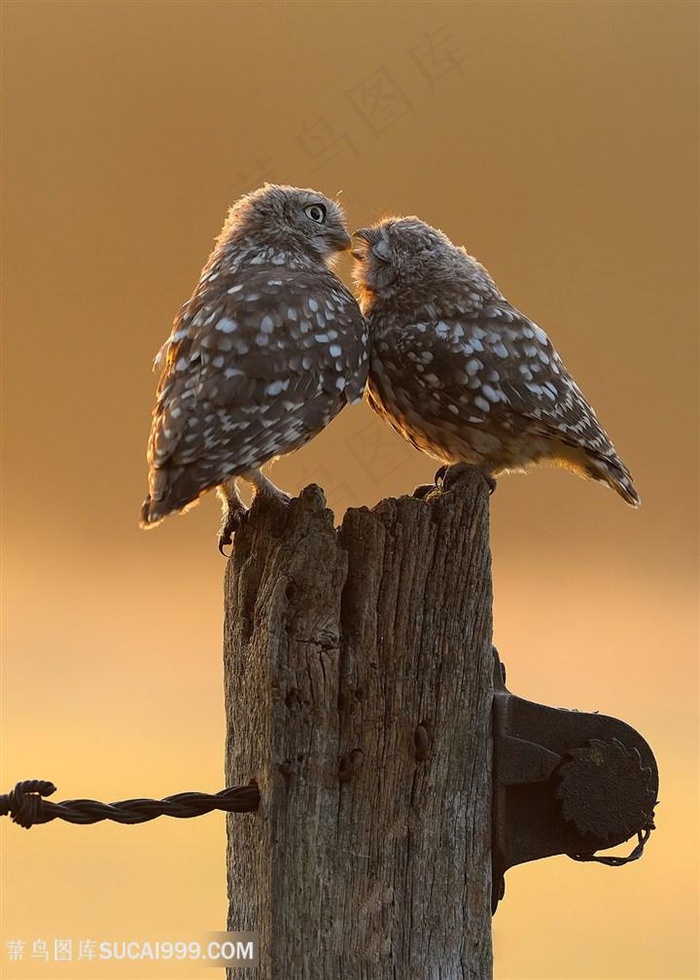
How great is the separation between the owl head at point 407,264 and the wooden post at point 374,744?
924mm

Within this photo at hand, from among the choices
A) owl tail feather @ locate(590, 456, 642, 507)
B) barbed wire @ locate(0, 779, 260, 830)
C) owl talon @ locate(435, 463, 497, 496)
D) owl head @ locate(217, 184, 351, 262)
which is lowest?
barbed wire @ locate(0, 779, 260, 830)

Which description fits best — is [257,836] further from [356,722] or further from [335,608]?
[335,608]

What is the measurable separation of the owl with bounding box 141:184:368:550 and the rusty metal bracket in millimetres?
688

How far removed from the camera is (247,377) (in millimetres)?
2037

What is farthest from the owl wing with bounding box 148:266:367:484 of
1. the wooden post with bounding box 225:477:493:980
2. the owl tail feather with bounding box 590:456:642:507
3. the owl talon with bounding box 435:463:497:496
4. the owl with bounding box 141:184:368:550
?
the owl tail feather with bounding box 590:456:642:507

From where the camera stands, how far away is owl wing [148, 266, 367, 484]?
1.99 metres

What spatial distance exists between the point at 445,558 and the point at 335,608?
7.0 inches

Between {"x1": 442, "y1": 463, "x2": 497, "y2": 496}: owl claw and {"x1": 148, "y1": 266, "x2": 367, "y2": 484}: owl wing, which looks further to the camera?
{"x1": 442, "y1": 463, "x2": 497, "y2": 496}: owl claw

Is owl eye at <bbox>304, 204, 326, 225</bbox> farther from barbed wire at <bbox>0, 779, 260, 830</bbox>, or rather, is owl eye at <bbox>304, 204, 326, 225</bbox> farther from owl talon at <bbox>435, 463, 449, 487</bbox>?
barbed wire at <bbox>0, 779, 260, 830</bbox>

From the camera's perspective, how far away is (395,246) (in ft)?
8.20

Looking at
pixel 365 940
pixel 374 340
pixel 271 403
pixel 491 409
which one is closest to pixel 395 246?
pixel 374 340

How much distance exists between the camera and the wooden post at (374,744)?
5.08ft

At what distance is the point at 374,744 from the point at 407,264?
1262mm

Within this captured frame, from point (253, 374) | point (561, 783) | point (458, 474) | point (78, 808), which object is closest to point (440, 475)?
point (458, 474)
